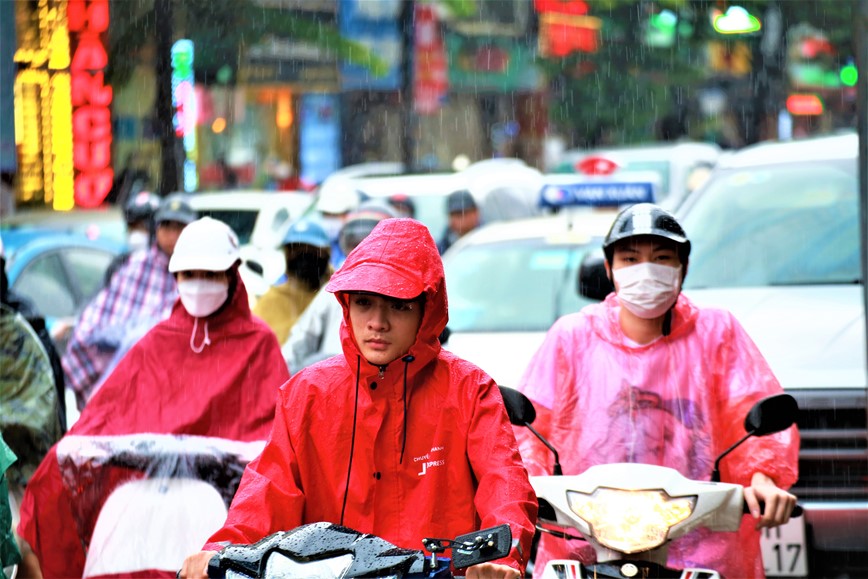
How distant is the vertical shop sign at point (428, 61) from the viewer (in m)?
38.4

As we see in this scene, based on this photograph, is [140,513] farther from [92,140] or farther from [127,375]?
[92,140]

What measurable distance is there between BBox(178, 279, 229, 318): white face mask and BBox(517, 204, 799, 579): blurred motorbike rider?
1485 mm

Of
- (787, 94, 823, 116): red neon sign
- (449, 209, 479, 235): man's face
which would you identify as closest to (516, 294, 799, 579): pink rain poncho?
(449, 209, 479, 235): man's face

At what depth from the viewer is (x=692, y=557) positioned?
5367 mm

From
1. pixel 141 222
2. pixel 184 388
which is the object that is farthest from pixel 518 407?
pixel 141 222

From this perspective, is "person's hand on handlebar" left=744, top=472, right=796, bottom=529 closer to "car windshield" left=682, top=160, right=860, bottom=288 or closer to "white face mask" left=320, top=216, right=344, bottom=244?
"car windshield" left=682, top=160, right=860, bottom=288

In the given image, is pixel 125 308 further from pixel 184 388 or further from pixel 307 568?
pixel 307 568

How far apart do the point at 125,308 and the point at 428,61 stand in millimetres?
29390

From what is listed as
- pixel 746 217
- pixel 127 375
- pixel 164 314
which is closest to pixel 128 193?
pixel 164 314

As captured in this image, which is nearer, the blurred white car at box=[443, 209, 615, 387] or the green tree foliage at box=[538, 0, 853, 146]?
the blurred white car at box=[443, 209, 615, 387]

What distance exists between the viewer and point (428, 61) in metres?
39.2

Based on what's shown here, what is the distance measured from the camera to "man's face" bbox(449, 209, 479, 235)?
12.6m

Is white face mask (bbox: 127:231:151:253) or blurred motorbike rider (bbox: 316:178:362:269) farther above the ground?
blurred motorbike rider (bbox: 316:178:362:269)

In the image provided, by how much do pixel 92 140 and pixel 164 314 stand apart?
7.89 meters
